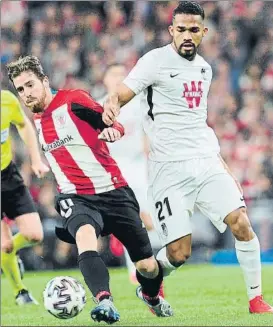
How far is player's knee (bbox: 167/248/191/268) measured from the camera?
793 centimetres

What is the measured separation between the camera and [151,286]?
26.5 ft

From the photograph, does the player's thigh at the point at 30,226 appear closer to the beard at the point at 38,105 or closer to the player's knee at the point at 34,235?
the player's knee at the point at 34,235

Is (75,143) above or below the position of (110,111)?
below

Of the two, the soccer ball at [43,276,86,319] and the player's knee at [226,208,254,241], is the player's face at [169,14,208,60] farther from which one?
A: the soccer ball at [43,276,86,319]

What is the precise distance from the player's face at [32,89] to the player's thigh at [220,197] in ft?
4.33

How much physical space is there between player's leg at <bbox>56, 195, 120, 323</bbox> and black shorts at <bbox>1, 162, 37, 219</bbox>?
2066 mm

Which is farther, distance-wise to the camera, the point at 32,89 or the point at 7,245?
the point at 7,245

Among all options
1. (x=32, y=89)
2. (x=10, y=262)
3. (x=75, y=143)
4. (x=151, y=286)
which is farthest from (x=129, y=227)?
(x=10, y=262)

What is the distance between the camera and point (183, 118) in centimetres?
786

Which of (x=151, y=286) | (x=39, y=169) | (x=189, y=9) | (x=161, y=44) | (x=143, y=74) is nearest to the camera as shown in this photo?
(x=143, y=74)

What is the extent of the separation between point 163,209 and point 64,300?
1.10 m

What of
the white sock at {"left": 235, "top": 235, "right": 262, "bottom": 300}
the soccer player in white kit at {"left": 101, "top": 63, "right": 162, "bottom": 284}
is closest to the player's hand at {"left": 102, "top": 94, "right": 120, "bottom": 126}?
the white sock at {"left": 235, "top": 235, "right": 262, "bottom": 300}

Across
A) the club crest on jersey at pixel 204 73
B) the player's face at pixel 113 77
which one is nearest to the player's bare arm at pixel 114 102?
the club crest on jersey at pixel 204 73

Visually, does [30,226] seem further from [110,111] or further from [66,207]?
[110,111]
